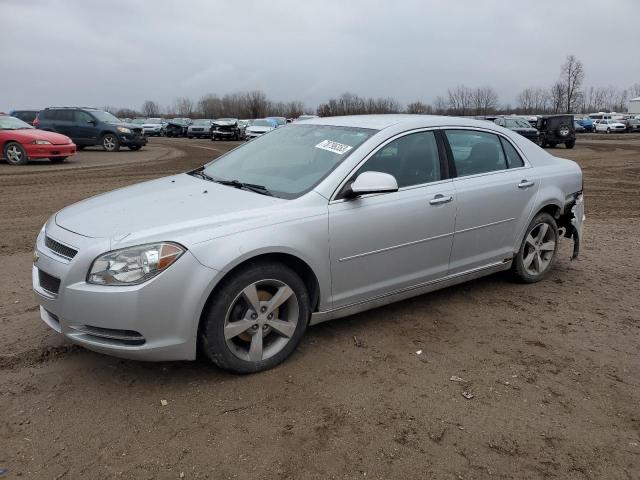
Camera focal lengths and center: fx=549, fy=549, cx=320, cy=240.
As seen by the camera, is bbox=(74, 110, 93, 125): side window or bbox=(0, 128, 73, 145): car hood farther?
bbox=(74, 110, 93, 125): side window

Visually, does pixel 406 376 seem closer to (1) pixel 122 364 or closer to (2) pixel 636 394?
(2) pixel 636 394

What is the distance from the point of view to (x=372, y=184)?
3.64 metres

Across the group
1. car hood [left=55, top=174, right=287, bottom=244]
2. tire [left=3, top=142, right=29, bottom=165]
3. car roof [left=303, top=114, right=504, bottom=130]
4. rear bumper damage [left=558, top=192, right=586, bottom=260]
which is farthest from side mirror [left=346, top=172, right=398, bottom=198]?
tire [left=3, top=142, right=29, bottom=165]

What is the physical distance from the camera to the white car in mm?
53000

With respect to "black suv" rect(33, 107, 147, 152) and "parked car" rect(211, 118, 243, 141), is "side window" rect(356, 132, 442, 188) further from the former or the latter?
"parked car" rect(211, 118, 243, 141)

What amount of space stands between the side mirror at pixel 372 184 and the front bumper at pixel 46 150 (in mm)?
14424

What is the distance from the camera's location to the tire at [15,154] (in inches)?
607

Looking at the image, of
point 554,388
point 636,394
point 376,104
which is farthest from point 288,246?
point 376,104

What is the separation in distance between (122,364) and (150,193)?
1224 millimetres

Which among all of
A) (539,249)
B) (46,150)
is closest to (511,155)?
(539,249)

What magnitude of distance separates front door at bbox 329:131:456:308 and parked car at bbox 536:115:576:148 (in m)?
25.8

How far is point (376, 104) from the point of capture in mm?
85562

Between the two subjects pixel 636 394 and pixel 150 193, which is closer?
pixel 636 394

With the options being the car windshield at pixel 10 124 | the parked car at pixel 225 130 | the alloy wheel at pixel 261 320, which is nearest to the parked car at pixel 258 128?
the parked car at pixel 225 130
